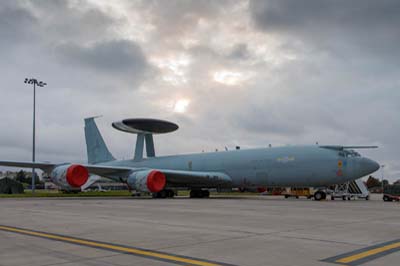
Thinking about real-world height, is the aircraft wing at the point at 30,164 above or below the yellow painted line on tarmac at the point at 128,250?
above

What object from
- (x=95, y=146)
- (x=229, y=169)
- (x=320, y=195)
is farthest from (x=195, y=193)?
(x=95, y=146)

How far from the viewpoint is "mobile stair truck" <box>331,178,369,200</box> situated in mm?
29219

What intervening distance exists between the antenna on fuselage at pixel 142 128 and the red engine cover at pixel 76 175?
1034cm

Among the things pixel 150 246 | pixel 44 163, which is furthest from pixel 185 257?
pixel 44 163

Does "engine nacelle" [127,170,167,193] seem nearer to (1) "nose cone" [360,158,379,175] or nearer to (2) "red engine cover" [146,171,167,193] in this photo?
(2) "red engine cover" [146,171,167,193]

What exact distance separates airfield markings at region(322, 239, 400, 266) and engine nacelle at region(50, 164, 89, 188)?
23136mm

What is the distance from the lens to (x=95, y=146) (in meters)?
42.6

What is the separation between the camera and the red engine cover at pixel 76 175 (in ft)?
90.4

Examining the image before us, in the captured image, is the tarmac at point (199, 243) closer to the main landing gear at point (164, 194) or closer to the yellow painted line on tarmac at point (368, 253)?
the yellow painted line on tarmac at point (368, 253)

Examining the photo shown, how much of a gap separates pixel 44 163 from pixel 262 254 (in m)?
26.5

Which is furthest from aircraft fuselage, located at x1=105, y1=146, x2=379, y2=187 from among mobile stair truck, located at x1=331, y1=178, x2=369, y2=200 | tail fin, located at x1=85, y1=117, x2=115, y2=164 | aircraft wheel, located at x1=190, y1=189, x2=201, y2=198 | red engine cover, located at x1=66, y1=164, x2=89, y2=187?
tail fin, located at x1=85, y1=117, x2=115, y2=164

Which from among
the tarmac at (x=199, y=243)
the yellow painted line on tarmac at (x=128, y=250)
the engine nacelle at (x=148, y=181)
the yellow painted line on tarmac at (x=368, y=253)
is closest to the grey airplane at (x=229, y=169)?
the engine nacelle at (x=148, y=181)

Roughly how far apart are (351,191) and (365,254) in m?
26.7

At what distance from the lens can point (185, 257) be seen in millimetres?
6414
